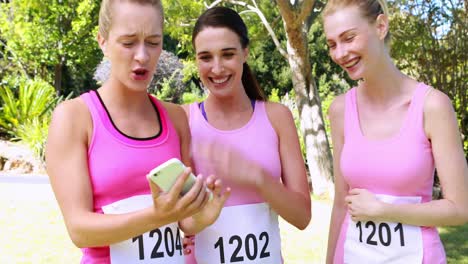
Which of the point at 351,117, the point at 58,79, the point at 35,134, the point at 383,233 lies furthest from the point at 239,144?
the point at 58,79

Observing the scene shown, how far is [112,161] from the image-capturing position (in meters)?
1.83

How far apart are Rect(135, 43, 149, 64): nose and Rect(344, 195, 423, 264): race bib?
1.05 meters

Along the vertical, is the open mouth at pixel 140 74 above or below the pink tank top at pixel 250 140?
above

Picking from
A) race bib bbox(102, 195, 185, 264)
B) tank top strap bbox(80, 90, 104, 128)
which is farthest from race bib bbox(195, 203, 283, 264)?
tank top strap bbox(80, 90, 104, 128)

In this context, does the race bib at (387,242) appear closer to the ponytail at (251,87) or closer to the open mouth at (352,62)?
the open mouth at (352,62)

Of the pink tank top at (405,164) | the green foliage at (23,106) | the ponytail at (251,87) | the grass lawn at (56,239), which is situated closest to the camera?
the pink tank top at (405,164)

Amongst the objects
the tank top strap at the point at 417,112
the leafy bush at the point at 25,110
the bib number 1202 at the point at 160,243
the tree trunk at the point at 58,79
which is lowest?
the bib number 1202 at the point at 160,243

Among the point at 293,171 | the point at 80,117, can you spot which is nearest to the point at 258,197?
the point at 293,171

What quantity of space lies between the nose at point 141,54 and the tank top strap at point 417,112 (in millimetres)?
1020

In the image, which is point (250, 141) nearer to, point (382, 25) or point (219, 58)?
point (219, 58)

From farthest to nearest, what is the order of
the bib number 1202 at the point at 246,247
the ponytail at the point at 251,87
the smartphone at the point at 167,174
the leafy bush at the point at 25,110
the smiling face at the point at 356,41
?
→ the leafy bush at the point at 25,110, the ponytail at the point at 251,87, the bib number 1202 at the point at 246,247, the smiling face at the point at 356,41, the smartphone at the point at 167,174

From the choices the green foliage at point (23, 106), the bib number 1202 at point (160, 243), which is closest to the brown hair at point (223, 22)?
the bib number 1202 at point (160, 243)

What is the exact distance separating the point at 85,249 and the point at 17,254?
4.92 m

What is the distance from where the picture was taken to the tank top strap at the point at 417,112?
6.67 feet
